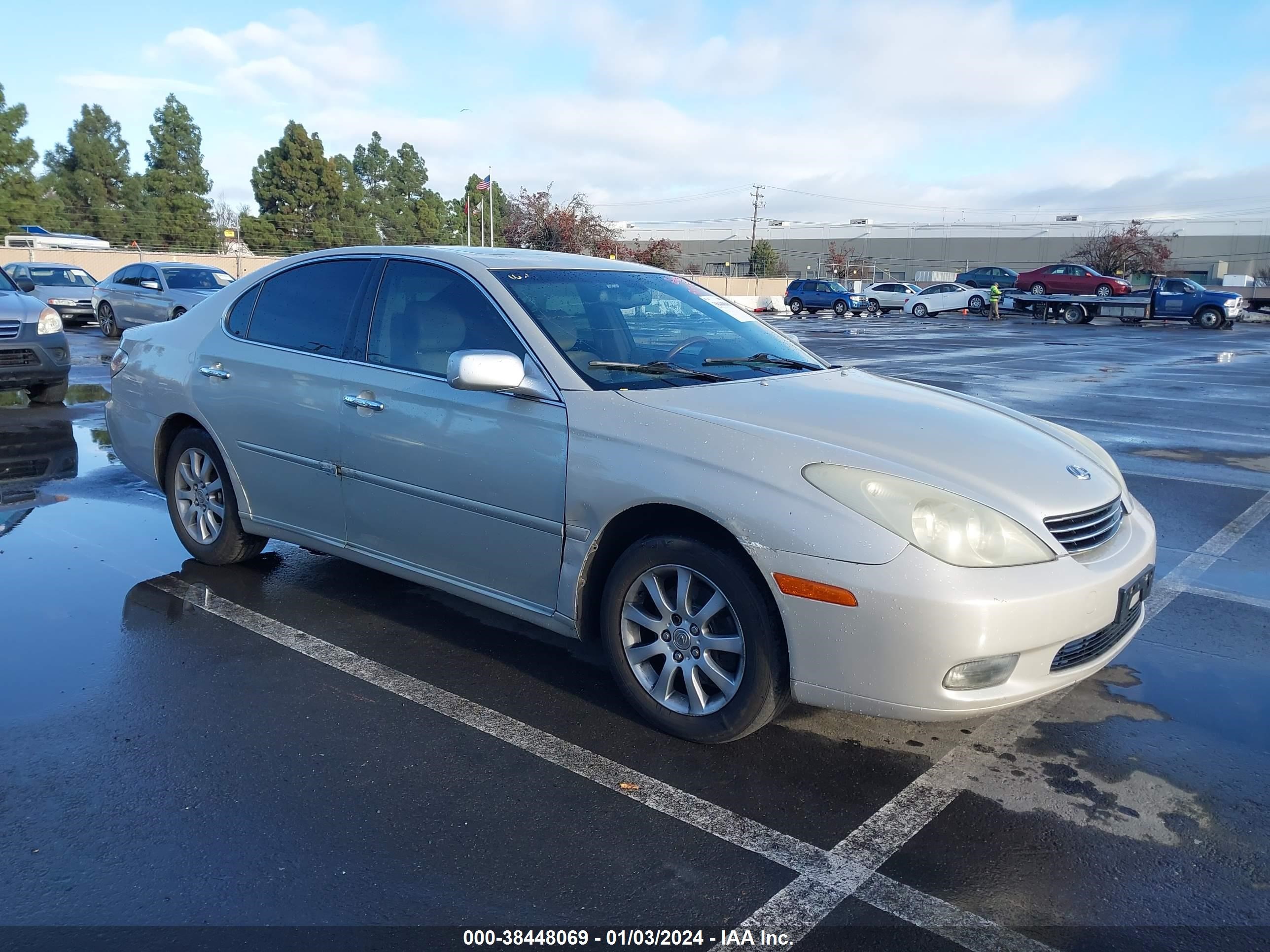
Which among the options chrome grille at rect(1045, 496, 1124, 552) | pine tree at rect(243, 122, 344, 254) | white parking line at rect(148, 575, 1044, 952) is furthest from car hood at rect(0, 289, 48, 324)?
pine tree at rect(243, 122, 344, 254)

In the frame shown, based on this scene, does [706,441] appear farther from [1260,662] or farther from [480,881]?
[1260,662]

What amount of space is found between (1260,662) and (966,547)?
6.81 feet

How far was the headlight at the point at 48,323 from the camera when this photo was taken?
10.4 meters

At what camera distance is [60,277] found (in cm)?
2431

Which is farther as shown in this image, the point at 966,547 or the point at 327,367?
the point at 327,367

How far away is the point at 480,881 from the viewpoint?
277cm

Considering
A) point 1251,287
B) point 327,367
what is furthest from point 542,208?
point 327,367

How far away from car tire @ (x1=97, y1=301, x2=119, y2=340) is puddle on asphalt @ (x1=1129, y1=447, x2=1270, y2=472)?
1903 centimetres

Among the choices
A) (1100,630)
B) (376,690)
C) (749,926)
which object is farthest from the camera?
(376,690)

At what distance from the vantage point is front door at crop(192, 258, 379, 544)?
15.0 ft

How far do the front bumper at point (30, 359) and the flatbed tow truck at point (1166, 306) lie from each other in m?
35.4

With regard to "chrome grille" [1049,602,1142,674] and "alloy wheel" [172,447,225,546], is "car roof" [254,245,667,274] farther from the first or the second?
"chrome grille" [1049,602,1142,674]

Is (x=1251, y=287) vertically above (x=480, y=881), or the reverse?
(x=1251, y=287)

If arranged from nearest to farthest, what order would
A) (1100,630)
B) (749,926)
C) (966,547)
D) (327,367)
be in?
1. (749,926)
2. (966,547)
3. (1100,630)
4. (327,367)
